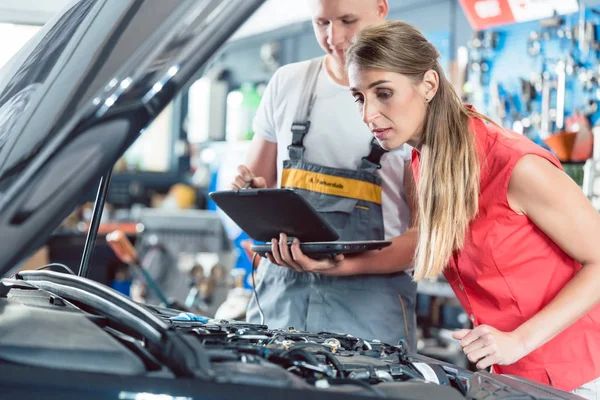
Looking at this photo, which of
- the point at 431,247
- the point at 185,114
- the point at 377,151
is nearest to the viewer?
the point at 431,247

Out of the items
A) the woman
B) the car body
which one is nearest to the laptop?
the woman

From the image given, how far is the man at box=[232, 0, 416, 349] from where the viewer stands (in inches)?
73.9

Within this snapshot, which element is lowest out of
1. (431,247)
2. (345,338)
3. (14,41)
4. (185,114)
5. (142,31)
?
(345,338)

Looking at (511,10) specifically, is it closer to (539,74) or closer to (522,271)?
(539,74)

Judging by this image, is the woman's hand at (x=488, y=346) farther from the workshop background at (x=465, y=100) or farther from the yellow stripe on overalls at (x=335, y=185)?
the workshop background at (x=465, y=100)

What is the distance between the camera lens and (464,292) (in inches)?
62.8

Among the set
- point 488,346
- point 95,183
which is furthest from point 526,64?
point 95,183

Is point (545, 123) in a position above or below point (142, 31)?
above

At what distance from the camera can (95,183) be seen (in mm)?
878

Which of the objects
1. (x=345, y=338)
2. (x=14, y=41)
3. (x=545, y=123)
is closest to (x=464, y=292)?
(x=345, y=338)

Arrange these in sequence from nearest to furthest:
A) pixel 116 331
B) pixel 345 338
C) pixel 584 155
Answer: pixel 116 331, pixel 345 338, pixel 584 155

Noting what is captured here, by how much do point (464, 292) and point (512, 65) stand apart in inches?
170

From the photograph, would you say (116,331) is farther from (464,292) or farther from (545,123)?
(545,123)

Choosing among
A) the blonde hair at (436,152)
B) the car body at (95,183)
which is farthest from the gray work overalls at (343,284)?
the car body at (95,183)
